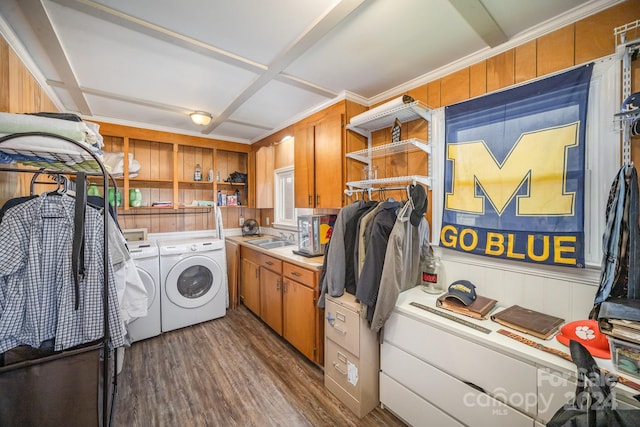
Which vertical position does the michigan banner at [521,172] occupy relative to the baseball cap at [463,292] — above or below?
above

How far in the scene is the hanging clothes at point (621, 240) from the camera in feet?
3.59

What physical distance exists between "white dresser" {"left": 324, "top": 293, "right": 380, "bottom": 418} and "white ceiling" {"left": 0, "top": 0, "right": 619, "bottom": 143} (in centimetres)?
171

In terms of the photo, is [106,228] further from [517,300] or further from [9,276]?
[517,300]

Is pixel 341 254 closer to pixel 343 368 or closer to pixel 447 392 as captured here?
pixel 343 368

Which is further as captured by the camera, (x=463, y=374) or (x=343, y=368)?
(x=343, y=368)

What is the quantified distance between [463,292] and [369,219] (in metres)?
0.73

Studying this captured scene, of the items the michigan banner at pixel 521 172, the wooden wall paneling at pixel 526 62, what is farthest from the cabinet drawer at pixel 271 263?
the wooden wall paneling at pixel 526 62

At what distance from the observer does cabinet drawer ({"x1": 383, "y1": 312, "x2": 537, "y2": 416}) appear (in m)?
1.11

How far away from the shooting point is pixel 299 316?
228 centimetres

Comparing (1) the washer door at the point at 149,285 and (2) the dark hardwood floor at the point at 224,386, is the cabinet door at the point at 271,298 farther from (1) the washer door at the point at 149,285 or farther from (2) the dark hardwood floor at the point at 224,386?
(1) the washer door at the point at 149,285

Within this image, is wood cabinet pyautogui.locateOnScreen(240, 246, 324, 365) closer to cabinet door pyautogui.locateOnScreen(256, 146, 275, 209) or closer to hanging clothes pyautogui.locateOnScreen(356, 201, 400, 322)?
hanging clothes pyautogui.locateOnScreen(356, 201, 400, 322)

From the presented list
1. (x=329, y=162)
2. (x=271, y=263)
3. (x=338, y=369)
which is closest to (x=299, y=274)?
(x=271, y=263)

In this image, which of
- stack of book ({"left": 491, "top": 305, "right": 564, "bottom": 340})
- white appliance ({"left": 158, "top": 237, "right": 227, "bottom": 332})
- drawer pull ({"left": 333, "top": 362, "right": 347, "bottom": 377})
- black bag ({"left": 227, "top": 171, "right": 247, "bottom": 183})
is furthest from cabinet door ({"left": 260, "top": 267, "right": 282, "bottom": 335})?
stack of book ({"left": 491, "top": 305, "right": 564, "bottom": 340})

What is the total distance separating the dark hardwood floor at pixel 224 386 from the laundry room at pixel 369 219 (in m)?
0.02
